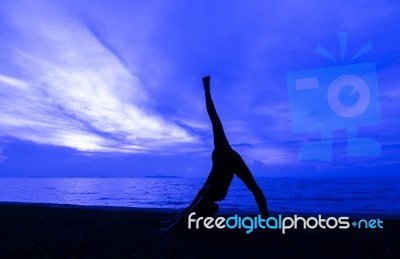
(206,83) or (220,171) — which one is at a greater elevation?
(206,83)

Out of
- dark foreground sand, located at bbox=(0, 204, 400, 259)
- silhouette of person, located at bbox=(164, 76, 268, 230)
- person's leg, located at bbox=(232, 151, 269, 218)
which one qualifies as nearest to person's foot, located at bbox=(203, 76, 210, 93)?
silhouette of person, located at bbox=(164, 76, 268, 230)

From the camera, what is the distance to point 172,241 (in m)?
6.27

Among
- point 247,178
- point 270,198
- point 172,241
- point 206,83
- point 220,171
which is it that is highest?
point 206,83

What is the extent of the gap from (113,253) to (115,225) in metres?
2.76

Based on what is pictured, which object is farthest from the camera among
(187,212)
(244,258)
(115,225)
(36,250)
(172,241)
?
(115,225)

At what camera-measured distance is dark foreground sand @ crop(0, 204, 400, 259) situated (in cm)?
538

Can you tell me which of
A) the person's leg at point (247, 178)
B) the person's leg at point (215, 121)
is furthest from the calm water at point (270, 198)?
the person's leg at point (215, 121)

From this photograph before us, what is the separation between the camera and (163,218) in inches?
369

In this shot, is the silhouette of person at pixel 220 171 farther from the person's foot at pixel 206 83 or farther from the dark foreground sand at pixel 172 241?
the dark foreground sand at pixel 172 241

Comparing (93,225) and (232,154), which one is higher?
(232,154)

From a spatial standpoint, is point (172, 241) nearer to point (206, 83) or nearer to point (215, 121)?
point (215, 121)

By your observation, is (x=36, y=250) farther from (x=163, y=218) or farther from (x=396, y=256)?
(x=396, y=256)

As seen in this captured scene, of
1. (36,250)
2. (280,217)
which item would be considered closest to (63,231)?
(36,250)

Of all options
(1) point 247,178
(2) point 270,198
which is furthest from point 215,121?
(2) point 270,198
